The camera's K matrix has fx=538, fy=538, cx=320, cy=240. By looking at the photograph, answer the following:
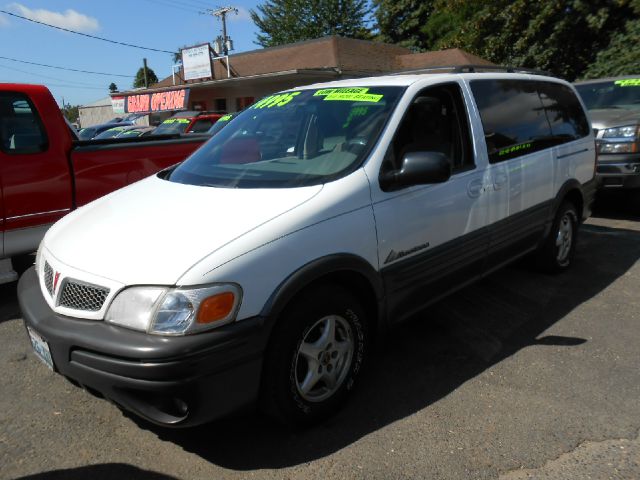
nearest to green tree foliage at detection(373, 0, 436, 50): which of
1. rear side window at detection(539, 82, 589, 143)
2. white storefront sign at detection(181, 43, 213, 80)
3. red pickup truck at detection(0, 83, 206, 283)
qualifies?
white storefront sign at detection(181, 43, 213, 80)

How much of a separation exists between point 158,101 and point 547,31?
783 inches

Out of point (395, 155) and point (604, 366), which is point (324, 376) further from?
point (604, 366)

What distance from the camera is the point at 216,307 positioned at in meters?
2.26

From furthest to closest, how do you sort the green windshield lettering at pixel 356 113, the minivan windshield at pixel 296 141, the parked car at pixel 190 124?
the parked car at pixel 190 124
the green windshield lettering at pixel 356 113
the minivan windshield at pixel 296 141

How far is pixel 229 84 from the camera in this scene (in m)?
26.6

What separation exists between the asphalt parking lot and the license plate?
46 cm

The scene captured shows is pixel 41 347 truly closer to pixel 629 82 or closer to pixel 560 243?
pixel 560 243

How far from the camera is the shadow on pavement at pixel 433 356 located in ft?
8.78

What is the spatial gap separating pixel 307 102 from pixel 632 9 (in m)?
16.6

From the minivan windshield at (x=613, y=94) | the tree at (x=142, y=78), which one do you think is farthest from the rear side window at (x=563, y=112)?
the tree at (x=142, y=78)

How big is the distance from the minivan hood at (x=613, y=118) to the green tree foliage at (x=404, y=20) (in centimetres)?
2346

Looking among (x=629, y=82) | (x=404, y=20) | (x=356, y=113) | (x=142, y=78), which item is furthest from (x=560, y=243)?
(x=142, y=78)

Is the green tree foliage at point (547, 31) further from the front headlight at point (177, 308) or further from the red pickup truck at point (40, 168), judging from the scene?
the front headlight at point (177, 308)

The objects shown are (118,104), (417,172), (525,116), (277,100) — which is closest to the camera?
(417,172)
